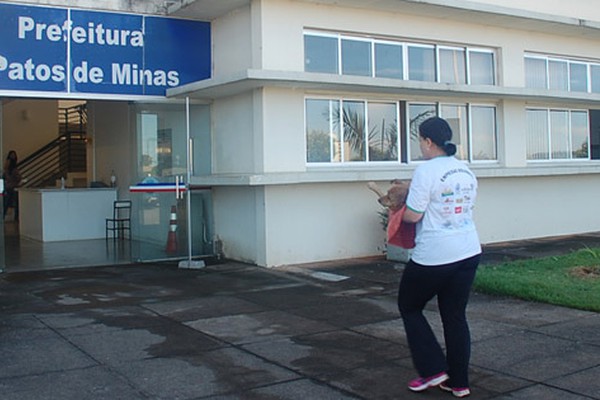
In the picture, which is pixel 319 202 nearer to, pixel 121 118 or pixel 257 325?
pixel 257 325

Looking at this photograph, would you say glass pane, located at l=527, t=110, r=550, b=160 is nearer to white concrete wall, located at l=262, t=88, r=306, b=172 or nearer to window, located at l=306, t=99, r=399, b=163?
window, located at l=306, t=99, r=399, b=163

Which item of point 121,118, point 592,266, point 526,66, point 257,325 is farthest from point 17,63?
point 526,66

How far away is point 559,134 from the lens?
54.2 ft

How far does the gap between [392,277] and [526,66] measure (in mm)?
7327

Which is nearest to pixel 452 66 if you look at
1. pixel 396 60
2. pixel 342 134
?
pixel 396 60

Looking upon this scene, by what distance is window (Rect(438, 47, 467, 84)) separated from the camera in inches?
558

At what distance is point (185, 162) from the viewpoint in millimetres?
13117

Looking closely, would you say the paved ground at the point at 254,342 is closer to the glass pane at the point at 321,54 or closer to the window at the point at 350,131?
the window at the point at 350,131

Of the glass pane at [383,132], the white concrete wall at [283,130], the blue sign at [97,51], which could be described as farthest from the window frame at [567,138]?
the blue sign at [97,51]

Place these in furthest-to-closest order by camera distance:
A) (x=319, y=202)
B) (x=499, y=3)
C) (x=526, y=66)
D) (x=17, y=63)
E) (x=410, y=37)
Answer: (x=526, y=66)
(x=499, y=3)
(x=410, y=37)
(x=319, y=202)
(x=17, y=63)

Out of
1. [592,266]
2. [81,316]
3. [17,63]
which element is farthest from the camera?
[17,63]

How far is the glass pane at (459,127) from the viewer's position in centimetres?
1452

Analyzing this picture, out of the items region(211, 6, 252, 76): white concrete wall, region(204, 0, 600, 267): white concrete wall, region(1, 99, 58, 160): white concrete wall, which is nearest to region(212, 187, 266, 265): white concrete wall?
region(204, 0, 600, 267): white concrete wall

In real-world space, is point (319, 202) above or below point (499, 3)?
below
